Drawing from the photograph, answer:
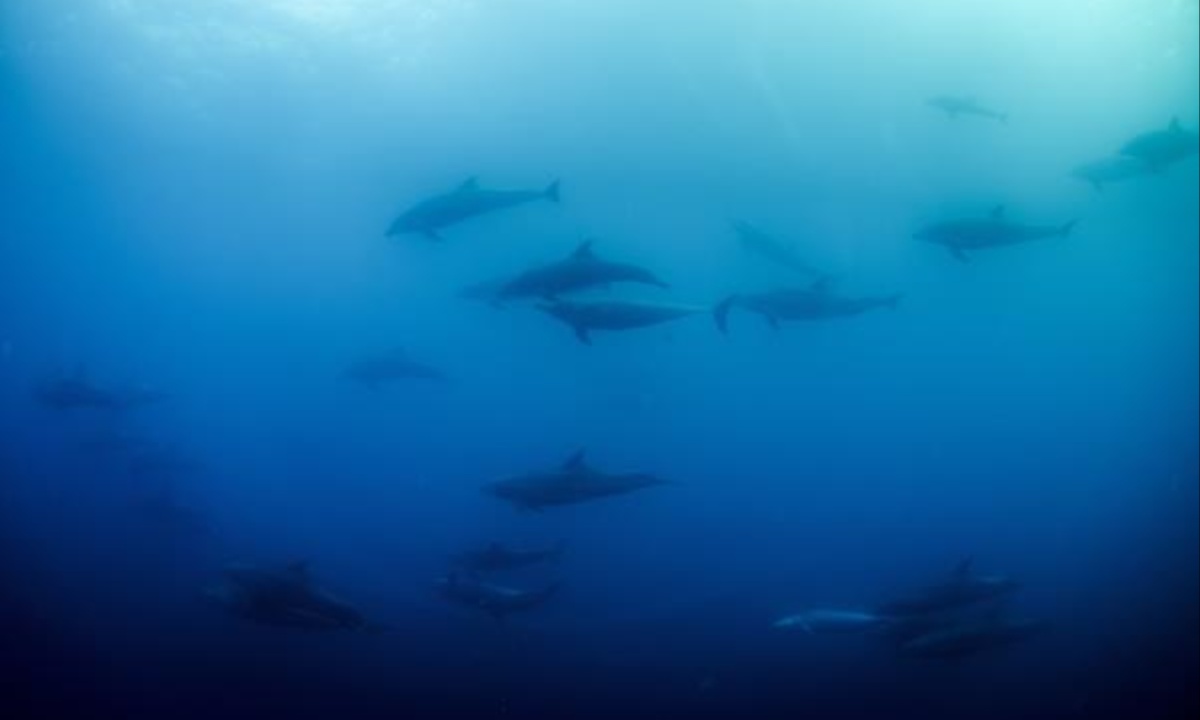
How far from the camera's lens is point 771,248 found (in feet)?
44.0

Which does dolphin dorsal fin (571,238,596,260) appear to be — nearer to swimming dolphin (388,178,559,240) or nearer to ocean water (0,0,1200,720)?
ocean water (0,0,1200,720)

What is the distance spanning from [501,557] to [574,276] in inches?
146

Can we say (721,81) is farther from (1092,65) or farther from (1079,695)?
(1079,695)

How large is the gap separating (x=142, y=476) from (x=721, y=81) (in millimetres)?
18713

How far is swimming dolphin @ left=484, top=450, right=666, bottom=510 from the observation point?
9.70 meters

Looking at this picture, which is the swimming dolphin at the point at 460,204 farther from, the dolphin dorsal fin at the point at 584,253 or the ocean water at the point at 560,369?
the dolphin dorsal fin at the point at 584,253

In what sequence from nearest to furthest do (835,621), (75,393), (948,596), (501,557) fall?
(948,596) → (835,621) → (501,557) → (75,393)

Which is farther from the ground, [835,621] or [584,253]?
[584,253]

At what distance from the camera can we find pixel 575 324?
31.5 feet

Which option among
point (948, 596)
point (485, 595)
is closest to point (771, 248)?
point (948, 596)

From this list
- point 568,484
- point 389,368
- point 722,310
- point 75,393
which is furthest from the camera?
point 389,368

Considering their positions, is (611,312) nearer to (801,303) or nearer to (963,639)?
(801,303)

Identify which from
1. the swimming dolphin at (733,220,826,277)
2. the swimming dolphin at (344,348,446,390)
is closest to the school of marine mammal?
the swimming dolphin at (733,220,826,277)

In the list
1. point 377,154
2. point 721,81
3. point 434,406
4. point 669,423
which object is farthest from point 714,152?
point 434,406
